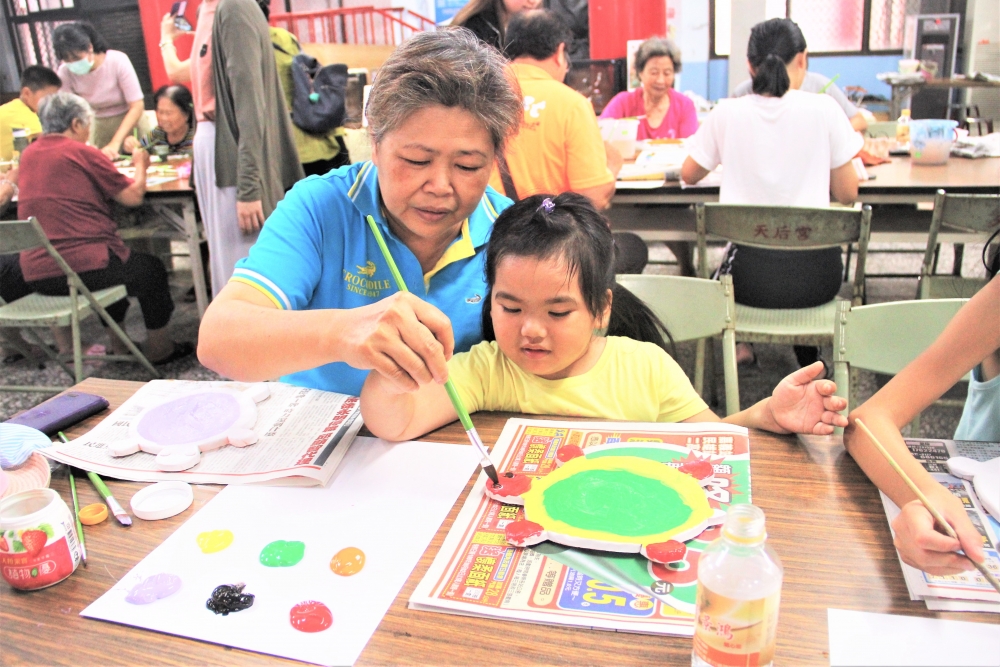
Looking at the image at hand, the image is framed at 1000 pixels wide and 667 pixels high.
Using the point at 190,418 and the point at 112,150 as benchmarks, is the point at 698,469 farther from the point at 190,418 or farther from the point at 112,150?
the point at 112,150

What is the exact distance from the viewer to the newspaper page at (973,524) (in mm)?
713

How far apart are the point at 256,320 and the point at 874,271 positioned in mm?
4300

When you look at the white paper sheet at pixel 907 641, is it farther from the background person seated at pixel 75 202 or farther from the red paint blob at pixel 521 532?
the background person seated at pixel 75 202

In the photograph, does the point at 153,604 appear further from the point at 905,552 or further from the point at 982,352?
the point at 982,352

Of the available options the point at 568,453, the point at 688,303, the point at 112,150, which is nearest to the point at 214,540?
the point at 568,453

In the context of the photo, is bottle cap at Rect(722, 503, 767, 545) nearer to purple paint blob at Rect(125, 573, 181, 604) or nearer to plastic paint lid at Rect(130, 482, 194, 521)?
purple paint blob at Rect(125, 573, 181, 604)

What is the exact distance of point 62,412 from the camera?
117 centimetres

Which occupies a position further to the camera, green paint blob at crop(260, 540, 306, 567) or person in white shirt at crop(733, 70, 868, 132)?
person in white shirt at crop(733, 70, 868, 132)

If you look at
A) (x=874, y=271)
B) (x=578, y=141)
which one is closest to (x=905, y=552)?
(x=578, y=141)

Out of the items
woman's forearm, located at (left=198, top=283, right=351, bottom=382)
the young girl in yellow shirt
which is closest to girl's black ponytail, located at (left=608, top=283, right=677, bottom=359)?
the young girl in yellow shirt

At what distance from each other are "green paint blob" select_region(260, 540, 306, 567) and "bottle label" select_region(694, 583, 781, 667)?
1.43 ft

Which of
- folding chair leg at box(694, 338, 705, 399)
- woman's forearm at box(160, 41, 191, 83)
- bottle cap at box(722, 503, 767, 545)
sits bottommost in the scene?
folding chair leg at box(694, 338, 705, 399)

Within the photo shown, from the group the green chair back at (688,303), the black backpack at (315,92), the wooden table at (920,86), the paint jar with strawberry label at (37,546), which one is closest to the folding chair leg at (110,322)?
the black backpack at (315,92)

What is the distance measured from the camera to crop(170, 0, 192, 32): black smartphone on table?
3.98 meters
